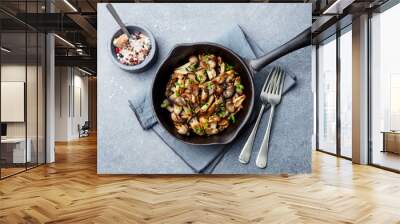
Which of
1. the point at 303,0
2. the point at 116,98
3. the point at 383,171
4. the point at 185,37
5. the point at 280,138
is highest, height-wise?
the point at 303,0

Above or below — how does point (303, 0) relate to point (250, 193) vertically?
above

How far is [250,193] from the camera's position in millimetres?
3816

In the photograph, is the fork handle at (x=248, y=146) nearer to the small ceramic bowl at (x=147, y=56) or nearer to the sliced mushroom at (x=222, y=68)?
the sliced mushroom at (x=222, y=68)

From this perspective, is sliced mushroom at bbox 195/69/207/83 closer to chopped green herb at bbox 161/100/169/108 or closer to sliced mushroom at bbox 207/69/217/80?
sliced mushroom at bbox 207/69/217/80

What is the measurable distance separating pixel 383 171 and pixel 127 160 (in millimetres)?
3657

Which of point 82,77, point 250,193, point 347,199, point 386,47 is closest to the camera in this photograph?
point 347,199

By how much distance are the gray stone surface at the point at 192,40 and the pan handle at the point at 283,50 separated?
3.2 inches

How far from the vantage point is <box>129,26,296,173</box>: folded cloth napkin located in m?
4.50

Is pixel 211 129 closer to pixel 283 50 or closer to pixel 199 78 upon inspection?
pixel 199 78

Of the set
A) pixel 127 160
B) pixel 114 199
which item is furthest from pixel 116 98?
pixel 114 199

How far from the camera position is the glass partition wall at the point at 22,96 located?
15.6 feet

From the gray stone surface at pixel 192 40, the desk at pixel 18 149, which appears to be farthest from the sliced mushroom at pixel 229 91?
the desk at pixel 18 149

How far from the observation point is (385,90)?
226 inches

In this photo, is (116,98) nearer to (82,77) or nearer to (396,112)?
(396,112)
